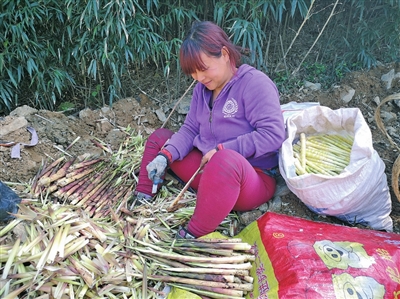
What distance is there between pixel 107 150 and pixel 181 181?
0.68 meters

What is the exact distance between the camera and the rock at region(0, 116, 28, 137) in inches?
105

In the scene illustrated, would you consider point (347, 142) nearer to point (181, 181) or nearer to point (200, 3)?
point (181, 181)

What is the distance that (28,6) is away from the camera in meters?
2.96

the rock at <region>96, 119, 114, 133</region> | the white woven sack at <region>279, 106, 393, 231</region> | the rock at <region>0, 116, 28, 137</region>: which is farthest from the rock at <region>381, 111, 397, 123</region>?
the rock at <region>0, 116, 28, 137</region>

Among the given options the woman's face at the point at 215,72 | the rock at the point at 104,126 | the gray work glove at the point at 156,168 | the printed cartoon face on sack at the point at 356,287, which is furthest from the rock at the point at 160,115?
the printed cartoon face on sack at the point at 356,287

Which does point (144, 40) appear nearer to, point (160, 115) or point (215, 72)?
point (160, 115)

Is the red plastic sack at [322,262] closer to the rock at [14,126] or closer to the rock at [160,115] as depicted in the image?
the rock at [160,115]

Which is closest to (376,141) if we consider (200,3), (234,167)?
(234,167)

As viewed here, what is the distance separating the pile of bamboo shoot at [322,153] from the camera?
202cm

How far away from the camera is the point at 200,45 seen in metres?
1.99

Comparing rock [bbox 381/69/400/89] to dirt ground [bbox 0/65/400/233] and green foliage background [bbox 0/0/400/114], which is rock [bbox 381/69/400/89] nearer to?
dirt ground [bbox 0/65/400/233]

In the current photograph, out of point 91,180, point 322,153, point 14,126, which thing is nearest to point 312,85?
point 322,153

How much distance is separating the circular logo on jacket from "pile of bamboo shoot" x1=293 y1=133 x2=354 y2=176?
0.40 m

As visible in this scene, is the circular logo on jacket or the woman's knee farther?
the woman's knee
